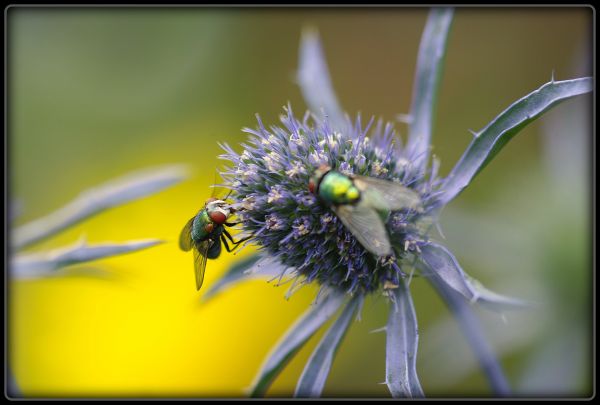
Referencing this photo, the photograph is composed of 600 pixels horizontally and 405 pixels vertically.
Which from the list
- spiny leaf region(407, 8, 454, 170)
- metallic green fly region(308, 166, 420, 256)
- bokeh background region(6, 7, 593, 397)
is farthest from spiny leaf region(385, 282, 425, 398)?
bokeh background region(6, 7, 593, 397)

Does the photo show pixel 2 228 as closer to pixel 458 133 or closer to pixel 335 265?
pixel 335 265

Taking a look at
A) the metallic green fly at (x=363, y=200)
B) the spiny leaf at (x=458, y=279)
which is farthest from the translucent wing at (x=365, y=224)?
the spiny leaf at (x=458, y=279)

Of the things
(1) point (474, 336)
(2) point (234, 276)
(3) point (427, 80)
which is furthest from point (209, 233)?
(1) point (474, 336)

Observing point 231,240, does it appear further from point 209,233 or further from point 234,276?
point 234,276

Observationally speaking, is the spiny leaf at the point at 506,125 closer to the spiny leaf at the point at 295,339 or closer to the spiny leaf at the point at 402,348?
the spiny leaf at the point at 402,348

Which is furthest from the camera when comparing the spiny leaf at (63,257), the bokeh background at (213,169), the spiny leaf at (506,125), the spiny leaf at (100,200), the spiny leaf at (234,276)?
the bokeh background at (213,169)

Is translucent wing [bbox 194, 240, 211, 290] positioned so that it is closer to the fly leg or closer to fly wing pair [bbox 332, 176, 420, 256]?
the fly leg
